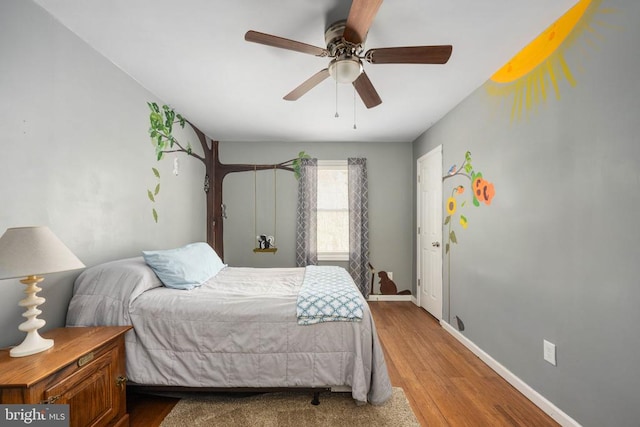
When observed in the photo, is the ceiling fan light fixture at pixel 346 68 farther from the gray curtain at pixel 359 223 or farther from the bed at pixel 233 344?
the gray curtain at pixel 359 223

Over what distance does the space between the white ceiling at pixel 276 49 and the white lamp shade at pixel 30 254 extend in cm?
137

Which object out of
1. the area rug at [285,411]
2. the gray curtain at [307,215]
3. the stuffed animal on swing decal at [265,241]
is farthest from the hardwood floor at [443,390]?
the stuffed animal on swing decal at [265,241]

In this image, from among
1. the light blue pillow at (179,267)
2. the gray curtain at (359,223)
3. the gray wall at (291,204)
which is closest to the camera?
the light blue pillow at (179,267)

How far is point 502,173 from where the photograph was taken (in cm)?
234

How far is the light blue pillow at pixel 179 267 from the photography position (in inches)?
86.3

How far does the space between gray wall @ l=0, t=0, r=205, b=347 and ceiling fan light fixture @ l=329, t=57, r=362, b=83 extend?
5.73 ft

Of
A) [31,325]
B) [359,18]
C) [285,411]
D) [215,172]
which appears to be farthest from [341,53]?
[215,172]

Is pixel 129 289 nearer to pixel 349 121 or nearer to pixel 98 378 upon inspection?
pixel 98 378

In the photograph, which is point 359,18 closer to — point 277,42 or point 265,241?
point 277,42

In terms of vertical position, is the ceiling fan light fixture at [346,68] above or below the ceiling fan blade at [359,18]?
below

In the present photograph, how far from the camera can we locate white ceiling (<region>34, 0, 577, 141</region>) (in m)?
1.68

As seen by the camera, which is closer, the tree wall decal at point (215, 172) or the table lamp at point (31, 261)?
the table lamp at point (31, 261)

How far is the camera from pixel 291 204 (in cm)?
445

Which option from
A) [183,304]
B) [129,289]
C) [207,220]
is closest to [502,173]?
[183,304]
